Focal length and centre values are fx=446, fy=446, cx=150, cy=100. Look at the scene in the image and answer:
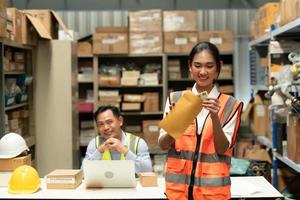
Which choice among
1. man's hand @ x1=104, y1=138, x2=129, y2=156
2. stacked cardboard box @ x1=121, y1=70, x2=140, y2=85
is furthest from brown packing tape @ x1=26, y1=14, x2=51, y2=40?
man's hand @ x1=104, y1=138, x2=129, y2=156

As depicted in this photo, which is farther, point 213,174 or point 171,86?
point 171,86

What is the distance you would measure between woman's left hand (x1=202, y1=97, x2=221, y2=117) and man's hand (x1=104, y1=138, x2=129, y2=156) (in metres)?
1.35

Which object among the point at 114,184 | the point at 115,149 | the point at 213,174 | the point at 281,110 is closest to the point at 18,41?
the point at 115,149

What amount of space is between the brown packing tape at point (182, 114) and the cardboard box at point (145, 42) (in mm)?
3739

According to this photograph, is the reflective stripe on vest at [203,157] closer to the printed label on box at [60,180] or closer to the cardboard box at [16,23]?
the printed label on box at [60,180]

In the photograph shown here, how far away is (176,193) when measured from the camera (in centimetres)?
200

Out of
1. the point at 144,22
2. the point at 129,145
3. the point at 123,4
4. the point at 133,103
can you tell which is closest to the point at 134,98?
the point at 133,103

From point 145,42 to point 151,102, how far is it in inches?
30.0

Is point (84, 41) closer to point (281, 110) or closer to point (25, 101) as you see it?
point (25, 101)

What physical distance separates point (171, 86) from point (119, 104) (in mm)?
817

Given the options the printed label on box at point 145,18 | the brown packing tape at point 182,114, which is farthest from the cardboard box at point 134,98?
the brown packing tape at point 182,114

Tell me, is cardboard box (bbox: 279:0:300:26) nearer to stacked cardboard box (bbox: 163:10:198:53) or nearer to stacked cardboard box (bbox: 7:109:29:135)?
stacked cardboard box (bbox: 163:10:198:53)

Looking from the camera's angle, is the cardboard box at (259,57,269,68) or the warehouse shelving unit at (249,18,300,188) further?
the cardboard box at (259,57,269,68)

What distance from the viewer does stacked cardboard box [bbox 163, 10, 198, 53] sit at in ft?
18.3
